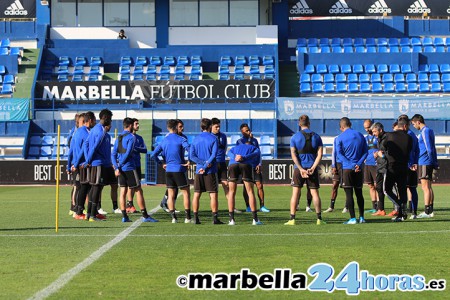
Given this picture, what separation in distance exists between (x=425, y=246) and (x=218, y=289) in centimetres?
475

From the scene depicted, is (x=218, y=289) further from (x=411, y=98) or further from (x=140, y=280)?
(x=411, y=98)

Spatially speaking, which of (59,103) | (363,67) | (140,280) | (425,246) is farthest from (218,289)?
(363,67)

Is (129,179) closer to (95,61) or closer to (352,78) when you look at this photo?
(352,78)

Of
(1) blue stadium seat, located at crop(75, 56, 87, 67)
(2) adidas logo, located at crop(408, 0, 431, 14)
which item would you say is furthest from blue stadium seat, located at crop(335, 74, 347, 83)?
(1) blue stadium seat, located at crop(75, 56, 87, 67)

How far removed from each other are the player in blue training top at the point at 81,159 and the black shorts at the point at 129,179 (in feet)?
2.33

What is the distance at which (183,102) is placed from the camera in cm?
4459

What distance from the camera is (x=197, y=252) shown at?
12.8 metres

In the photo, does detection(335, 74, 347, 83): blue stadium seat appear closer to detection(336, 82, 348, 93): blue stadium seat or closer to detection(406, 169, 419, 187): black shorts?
detection(336, 82, 348, 93): blue stadium seat

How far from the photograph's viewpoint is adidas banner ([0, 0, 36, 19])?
5509 cm

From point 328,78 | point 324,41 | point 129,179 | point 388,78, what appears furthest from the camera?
point 324,41

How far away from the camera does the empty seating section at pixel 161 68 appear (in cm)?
4731

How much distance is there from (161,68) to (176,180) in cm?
3053

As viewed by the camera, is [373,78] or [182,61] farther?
[182,61]

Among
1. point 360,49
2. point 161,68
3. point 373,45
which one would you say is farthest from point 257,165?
point 373,45
